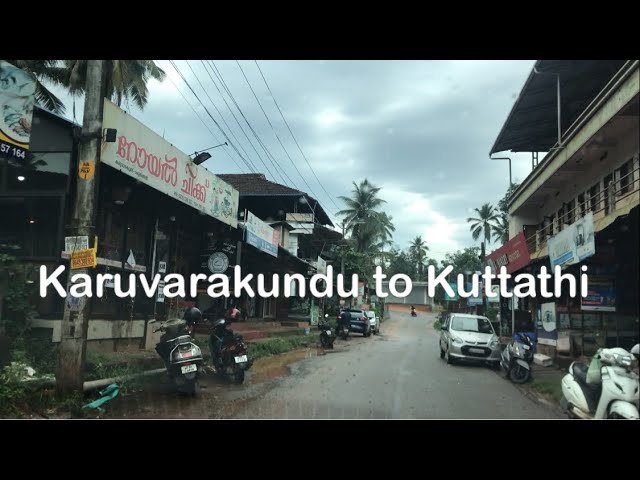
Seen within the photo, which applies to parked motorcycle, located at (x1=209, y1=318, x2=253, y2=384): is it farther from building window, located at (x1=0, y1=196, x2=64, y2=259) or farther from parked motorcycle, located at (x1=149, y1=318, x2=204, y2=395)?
building window, located at (x1=0, y1=196, x2=64, y2=259)

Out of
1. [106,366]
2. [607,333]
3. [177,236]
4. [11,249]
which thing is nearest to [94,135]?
[11,249]

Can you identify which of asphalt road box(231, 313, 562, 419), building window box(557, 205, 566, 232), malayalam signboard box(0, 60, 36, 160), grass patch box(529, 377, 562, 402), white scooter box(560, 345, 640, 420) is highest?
malayalam signboard box(0, 60, 36, 160)

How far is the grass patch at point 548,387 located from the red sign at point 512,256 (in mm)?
1397

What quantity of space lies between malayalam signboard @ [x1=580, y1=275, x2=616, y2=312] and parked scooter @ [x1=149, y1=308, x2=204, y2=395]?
4.78 metres

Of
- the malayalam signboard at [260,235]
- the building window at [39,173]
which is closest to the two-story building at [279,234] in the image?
the malayalam signboard at [260,235]

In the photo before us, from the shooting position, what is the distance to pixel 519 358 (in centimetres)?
893

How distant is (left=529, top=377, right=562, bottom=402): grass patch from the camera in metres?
5.81

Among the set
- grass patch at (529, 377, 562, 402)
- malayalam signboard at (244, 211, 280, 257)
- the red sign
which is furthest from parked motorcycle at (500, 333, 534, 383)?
malayalam signboard at (244, 211, 280, 257)

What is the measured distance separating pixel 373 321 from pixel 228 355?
1974 centimetres

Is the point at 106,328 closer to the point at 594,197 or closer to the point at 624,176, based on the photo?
the point at 594,197

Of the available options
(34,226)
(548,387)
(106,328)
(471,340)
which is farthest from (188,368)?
(471,340)
